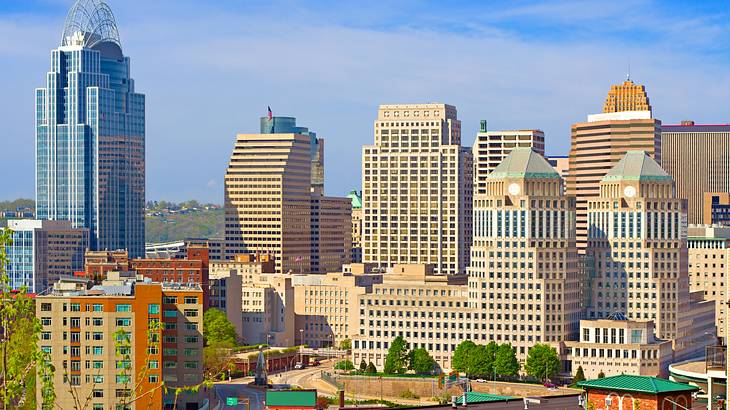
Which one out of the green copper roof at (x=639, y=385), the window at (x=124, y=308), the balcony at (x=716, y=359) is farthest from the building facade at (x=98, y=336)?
the balcony at (x=716, y=359)

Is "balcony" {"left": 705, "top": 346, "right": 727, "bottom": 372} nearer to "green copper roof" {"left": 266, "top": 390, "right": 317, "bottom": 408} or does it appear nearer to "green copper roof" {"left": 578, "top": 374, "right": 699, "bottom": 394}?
"green copper roof" {"left": 578, "top": 374, "right": 699, "bottom": 394}

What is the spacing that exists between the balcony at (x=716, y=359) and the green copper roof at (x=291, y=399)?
97.0 m

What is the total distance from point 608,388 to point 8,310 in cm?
5798

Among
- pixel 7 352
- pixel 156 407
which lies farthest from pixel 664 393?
pixel 156 407

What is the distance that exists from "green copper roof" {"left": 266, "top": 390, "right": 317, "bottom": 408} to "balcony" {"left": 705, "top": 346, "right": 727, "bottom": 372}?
318 feet

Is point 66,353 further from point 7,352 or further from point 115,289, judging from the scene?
point 7,352

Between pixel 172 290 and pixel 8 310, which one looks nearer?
pixel 8 310

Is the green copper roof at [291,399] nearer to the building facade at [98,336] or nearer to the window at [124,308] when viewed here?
the building facade at [98,336]

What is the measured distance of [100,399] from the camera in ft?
584

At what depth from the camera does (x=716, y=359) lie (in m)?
93.9

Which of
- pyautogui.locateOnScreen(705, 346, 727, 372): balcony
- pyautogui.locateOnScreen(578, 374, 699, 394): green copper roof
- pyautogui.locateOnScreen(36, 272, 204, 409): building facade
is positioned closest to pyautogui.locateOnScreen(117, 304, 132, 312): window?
pyautogui.locateOnScreen(36, 272, 204, 409): building facade

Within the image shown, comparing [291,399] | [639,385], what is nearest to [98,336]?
[291,399]

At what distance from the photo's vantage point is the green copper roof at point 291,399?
18612 centimetres

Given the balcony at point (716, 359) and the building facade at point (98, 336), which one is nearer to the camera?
the balcony at point (716, 359)
